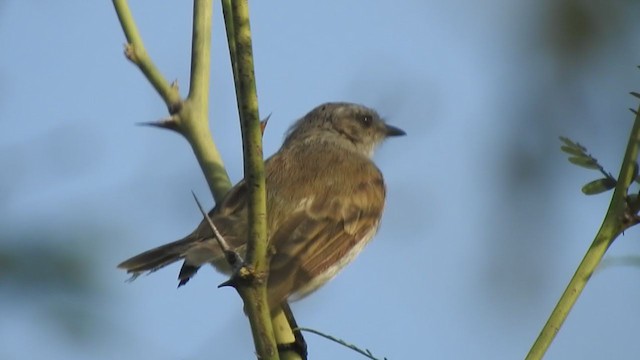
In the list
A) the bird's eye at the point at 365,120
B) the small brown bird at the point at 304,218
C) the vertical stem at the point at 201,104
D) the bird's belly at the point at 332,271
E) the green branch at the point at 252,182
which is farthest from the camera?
the bird's eye at the point at 365,120

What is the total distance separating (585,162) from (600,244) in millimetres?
311

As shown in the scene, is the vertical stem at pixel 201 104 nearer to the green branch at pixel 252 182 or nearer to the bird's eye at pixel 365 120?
the green branch at pixel 252 182

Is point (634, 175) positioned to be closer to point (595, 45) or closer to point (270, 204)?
point (595, 45)

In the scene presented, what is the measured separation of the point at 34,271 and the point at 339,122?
4.55 meters

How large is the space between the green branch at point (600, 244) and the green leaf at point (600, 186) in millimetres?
99

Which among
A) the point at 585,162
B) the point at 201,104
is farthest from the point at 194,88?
the point at 585,162

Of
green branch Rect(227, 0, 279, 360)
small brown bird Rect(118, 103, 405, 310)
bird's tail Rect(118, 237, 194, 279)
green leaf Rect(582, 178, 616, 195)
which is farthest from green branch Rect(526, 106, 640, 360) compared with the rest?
bird's tail Rect(118, 237, 194, 279)

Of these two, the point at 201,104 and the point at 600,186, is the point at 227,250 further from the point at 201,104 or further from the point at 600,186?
the point at 201,104

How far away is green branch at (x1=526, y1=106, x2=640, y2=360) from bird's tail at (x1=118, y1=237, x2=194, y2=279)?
6.05 feet

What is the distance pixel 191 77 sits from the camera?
4.21 metres

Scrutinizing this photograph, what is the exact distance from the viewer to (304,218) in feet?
16.9

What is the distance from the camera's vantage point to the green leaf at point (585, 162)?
2783 mm

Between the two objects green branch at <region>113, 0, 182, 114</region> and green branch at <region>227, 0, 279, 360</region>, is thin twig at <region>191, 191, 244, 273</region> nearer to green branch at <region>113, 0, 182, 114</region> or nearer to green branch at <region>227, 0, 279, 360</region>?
green branch at <region>227, 0, 279, 360</region>

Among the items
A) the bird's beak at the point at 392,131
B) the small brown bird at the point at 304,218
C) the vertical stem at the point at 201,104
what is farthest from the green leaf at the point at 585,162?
the bird's beak at the point at 392,131
